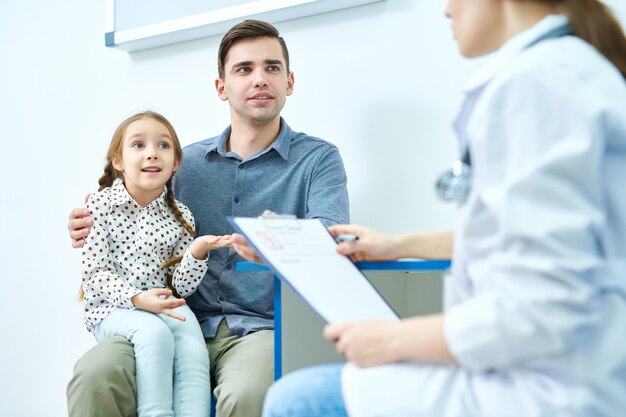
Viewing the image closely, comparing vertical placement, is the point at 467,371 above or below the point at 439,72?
below

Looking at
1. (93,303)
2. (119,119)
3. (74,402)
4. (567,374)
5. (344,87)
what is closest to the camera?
(567,374)

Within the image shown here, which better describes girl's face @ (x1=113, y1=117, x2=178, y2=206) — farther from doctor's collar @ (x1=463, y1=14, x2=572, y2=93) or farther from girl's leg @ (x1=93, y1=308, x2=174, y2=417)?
doctor's collar @ (x1=463, y1=14, x2=572, y2=93)

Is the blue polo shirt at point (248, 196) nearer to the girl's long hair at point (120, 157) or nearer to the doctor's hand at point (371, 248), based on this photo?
the girl's long hair at point (120, 157)

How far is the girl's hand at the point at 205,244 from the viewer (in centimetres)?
161

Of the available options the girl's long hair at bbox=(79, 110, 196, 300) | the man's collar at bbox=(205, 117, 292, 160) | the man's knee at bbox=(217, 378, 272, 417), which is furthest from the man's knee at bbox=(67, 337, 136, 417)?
the man's collar at bbox=(205, 117, 292, 160)

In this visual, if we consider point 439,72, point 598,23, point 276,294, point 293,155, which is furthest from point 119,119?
point 598,23

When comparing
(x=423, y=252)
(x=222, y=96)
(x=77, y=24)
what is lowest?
(x=423, y=252)

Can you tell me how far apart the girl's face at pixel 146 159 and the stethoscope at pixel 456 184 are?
118 cm

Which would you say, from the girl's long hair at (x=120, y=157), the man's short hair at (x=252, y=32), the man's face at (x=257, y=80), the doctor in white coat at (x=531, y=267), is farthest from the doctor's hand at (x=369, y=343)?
the man's short hair at (x=252, y=32)

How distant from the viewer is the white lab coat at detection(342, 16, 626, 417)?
71 cm

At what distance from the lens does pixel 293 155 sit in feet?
6.59

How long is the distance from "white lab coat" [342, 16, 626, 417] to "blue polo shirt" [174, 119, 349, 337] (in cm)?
99

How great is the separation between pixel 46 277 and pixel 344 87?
4.99 feet

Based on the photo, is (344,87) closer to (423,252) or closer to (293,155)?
(293,155)
